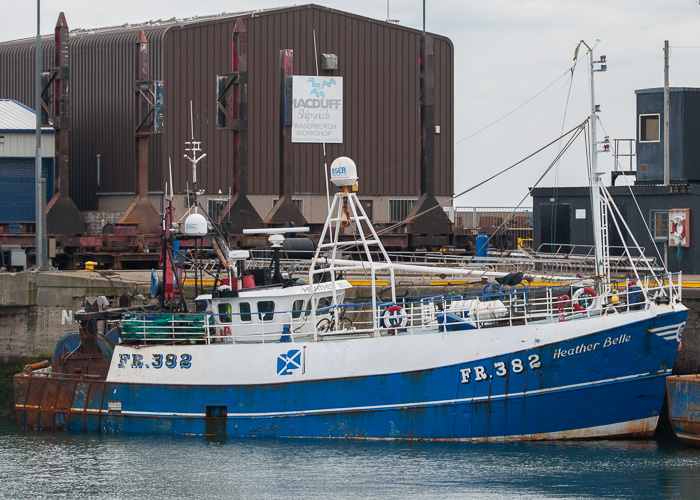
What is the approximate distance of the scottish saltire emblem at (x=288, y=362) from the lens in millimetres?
21469

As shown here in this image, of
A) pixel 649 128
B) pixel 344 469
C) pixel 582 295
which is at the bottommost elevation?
pixel 344 469

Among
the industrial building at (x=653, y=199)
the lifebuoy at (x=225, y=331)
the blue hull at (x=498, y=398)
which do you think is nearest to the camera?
the blue hull at (x=498, y=398)

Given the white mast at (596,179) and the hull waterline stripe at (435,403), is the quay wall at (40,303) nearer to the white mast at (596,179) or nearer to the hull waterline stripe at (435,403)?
the hull waterline stripe at (435,403)

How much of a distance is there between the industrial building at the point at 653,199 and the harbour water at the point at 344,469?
10.2 meters

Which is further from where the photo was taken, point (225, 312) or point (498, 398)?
point (225, 312)

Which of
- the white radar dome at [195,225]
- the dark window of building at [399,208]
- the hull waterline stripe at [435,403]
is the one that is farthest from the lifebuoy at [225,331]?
the dark window of building at [399,208]

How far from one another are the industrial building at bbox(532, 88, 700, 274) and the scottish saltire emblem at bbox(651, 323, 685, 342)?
32.8 ft

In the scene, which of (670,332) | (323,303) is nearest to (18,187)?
(323,303)

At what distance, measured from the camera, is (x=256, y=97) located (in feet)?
135

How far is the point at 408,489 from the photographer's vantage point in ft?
59.4

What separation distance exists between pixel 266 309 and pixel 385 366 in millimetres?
3121

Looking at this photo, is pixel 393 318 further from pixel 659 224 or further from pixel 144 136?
pixel 144 136

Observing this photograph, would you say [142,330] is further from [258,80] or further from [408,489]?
[258,80]

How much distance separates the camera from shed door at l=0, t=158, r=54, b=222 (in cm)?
3884
